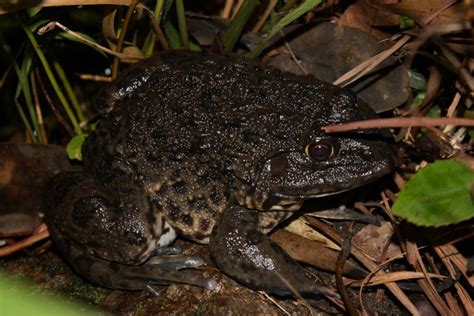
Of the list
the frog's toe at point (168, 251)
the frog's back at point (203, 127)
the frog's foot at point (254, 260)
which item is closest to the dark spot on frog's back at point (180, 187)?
the frog's back at point (203, 127)

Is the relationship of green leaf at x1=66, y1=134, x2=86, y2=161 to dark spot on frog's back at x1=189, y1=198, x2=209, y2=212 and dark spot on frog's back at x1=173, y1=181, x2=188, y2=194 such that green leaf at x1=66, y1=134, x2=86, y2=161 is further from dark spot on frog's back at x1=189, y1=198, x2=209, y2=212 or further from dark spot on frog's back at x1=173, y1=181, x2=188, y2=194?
dark spot on frog's back at x1=189, y1=198, x2=209, y2=212

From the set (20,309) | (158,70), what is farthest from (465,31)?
(20,309)

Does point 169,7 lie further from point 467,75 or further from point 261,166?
point 467,75

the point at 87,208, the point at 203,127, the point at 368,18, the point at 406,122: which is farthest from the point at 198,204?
the point at 368,18

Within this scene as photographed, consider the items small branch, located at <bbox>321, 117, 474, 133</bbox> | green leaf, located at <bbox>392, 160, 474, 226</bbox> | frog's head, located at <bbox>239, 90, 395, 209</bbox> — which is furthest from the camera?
frog's head, located at <bbox>239, 90, 395, 209</bbox>

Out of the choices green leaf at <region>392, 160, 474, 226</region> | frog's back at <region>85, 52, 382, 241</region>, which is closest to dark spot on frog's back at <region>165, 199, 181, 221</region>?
frog's back at <region>85, 52, 382, 241</region>

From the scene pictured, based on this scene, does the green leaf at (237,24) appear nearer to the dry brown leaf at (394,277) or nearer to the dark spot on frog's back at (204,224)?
the dark spot on frog's back at (204,224)

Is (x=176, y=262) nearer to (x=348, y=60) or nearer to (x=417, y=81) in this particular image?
(x=348, y=60)
